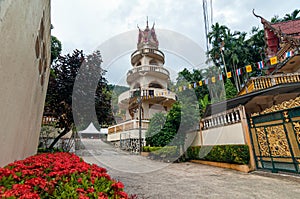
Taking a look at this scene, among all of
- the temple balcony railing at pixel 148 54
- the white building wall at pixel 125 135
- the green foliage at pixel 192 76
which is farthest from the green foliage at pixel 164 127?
the green foliage at pixel 192 76

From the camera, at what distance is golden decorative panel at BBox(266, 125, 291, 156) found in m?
4.58

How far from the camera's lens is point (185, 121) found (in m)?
8.89

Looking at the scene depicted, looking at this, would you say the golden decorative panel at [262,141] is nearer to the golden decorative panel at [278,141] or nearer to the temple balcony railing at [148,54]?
the golden decorative panel at [278,141]

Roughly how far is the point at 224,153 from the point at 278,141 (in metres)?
1.82

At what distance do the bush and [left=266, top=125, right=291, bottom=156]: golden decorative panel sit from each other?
756 millimetres

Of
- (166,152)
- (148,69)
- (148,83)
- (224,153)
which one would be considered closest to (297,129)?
(224,153)

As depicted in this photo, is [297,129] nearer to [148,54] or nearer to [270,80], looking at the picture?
[270,80]

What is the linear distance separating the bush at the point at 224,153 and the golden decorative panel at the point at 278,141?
0.76 metres

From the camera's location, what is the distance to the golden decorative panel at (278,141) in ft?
15.0

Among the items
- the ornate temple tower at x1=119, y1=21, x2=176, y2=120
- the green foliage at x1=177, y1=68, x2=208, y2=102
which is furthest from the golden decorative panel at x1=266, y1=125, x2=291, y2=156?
the green foliage at x1=177, y1=68, x2=208, y2=102

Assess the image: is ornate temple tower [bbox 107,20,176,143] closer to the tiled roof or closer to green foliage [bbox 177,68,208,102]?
green foliage [bbox 177,68,208,102]

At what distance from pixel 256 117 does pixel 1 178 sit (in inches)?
249

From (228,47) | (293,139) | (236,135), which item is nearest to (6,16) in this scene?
(293,139)

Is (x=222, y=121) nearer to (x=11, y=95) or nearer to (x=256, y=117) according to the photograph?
(x=256, y=117)
